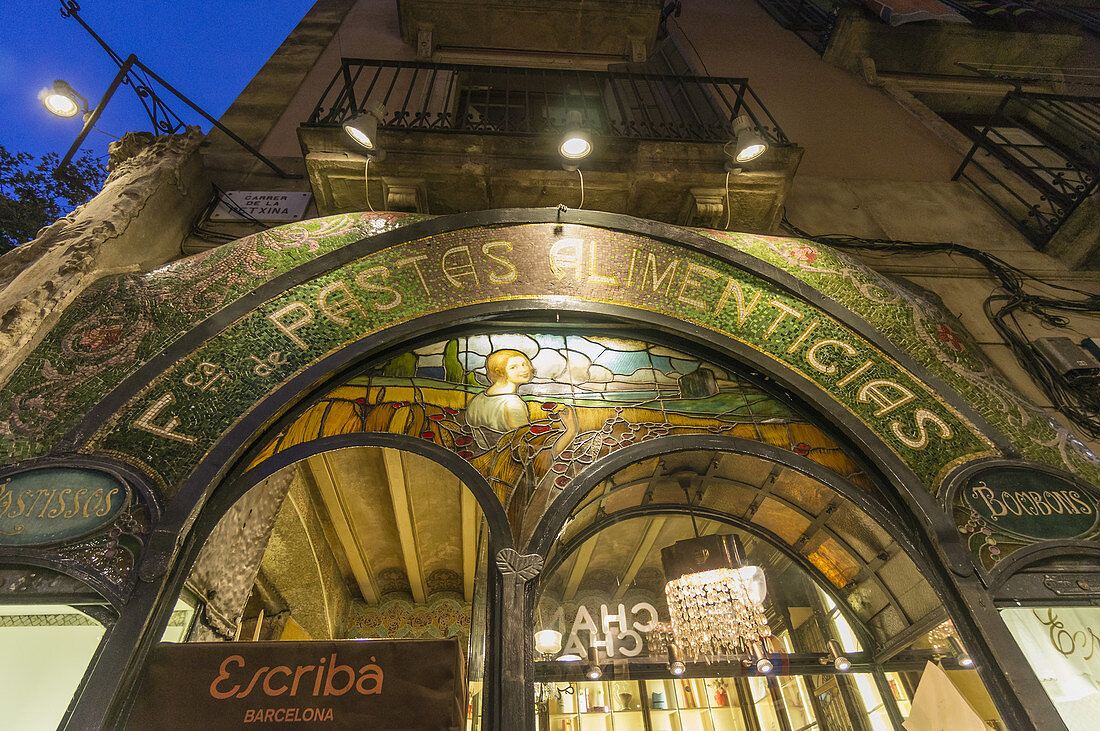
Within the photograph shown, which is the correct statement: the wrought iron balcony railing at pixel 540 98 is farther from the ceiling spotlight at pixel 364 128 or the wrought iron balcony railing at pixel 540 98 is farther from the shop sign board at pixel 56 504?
the shop sign board at pixel 56 504

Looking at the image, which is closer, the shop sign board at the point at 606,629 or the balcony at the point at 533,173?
the shop sign board at the point at 606,629

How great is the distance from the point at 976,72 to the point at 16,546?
1319 centimetres

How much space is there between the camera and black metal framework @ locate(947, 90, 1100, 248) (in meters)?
6.36

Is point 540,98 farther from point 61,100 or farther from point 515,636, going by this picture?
point 515,636

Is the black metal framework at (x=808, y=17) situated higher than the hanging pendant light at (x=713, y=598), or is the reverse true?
the black metal framework at (x=808, y=17)

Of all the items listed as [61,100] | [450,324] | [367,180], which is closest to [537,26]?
[367,180]

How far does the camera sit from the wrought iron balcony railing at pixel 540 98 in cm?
609

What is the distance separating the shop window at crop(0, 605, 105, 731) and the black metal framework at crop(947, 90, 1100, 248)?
8.99 meters

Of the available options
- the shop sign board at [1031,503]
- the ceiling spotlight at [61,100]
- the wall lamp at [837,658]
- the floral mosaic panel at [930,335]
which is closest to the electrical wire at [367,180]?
the ceiling spotlight at [61,100]

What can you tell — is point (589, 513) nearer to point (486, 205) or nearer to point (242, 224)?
→ point (486, 205)

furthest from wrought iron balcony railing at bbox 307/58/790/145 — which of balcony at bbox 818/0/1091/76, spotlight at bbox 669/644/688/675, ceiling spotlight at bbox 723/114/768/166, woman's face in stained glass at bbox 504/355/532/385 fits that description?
spotlight at bbox 669/644/688/675

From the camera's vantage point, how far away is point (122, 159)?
A: 5.01m

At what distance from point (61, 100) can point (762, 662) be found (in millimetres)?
7744

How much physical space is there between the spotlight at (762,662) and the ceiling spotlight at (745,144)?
430cm
